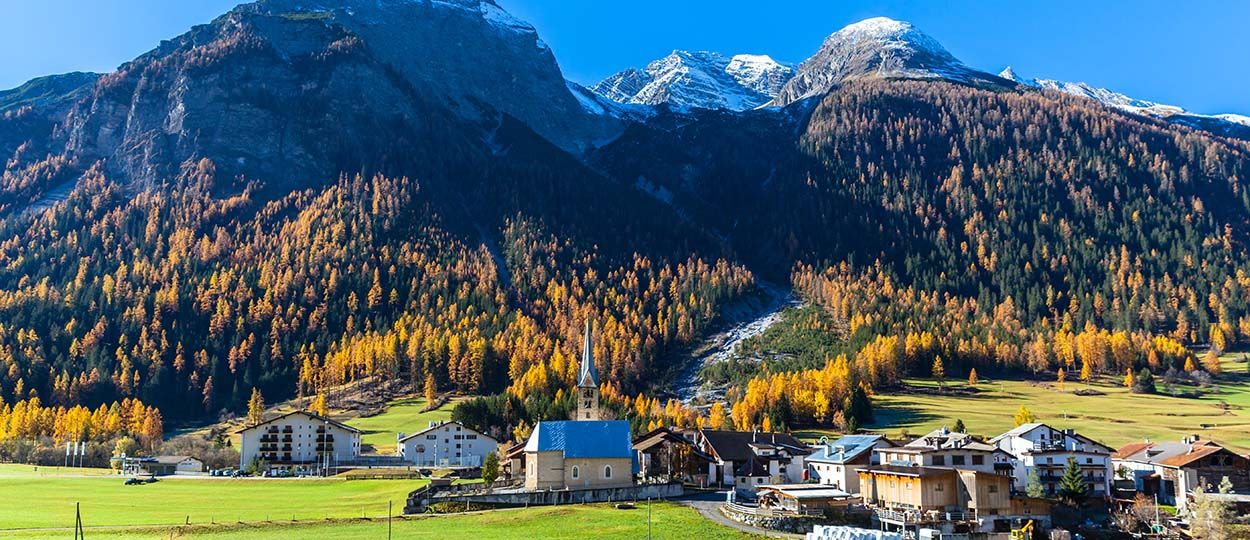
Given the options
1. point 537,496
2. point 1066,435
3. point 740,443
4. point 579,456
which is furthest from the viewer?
point 740,443

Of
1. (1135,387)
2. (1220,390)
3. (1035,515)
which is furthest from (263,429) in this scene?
(1220,390)

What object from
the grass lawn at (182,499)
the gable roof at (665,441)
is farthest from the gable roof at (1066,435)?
the grass lawn at (182,499)

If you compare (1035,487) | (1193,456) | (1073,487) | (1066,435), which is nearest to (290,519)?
(1035,487)

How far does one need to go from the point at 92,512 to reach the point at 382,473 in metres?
36.6

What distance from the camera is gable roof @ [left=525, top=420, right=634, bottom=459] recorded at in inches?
3295

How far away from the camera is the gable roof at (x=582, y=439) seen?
83688mm

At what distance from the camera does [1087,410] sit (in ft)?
464

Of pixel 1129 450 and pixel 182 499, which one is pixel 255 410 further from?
pixel 1129 450

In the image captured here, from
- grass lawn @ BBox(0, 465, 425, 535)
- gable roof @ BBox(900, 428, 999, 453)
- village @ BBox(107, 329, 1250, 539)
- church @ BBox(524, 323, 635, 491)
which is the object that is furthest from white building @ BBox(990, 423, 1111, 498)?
grass lawn @ BBox(0, 465, 425, 535)

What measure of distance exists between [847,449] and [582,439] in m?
26.5

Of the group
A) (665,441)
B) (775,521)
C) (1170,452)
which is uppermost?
(665,441)

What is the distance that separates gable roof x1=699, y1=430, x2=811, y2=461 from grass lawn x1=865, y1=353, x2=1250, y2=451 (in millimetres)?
27828

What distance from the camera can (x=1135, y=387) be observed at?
533 feet

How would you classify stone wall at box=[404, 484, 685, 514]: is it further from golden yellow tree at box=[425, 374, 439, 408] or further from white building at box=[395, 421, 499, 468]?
golden yellow tree at box=[425, 374, 439, 408]
